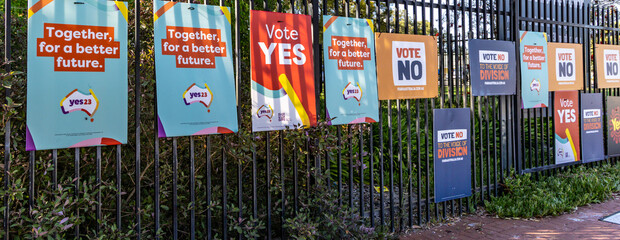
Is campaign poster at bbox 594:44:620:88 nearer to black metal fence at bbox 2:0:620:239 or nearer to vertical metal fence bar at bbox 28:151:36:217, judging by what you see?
black metal fence at bbox 2:0:620:239

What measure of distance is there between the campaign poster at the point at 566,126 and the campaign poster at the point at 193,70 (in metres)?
5.15

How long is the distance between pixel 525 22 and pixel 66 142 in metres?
5.88

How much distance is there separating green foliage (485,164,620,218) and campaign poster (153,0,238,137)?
11.8 ft

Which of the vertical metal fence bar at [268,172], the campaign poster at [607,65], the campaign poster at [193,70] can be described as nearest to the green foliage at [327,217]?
the vertical metal fence bar at [268,172]

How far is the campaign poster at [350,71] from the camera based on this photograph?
486 centimetres

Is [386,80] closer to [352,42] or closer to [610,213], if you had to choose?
[352,42]

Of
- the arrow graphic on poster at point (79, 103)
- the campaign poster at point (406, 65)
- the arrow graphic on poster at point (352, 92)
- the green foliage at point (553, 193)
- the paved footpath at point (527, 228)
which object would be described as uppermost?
the campaign poster at point (406, 65)

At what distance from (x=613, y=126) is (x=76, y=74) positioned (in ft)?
26.6

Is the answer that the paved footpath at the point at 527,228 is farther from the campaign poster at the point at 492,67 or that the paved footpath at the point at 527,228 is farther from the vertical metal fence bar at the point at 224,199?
the vertical metal fence bar at the point at 224,199

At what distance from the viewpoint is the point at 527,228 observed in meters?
5.56

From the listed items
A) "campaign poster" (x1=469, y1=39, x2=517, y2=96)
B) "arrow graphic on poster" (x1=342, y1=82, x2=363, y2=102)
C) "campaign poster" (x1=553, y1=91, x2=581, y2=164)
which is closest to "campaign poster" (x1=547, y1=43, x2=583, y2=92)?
"campaign poster" (x1=553, y1=91, x2=581, y2=164)

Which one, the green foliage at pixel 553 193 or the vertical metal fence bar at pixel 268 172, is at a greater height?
the vertical metal fence bar at pixel 268 172

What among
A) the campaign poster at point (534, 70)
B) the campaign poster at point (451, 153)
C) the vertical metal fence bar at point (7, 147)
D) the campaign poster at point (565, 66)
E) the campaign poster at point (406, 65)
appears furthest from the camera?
the campaign poster at point (565, 66)

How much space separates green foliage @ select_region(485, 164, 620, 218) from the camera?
19.8ft
